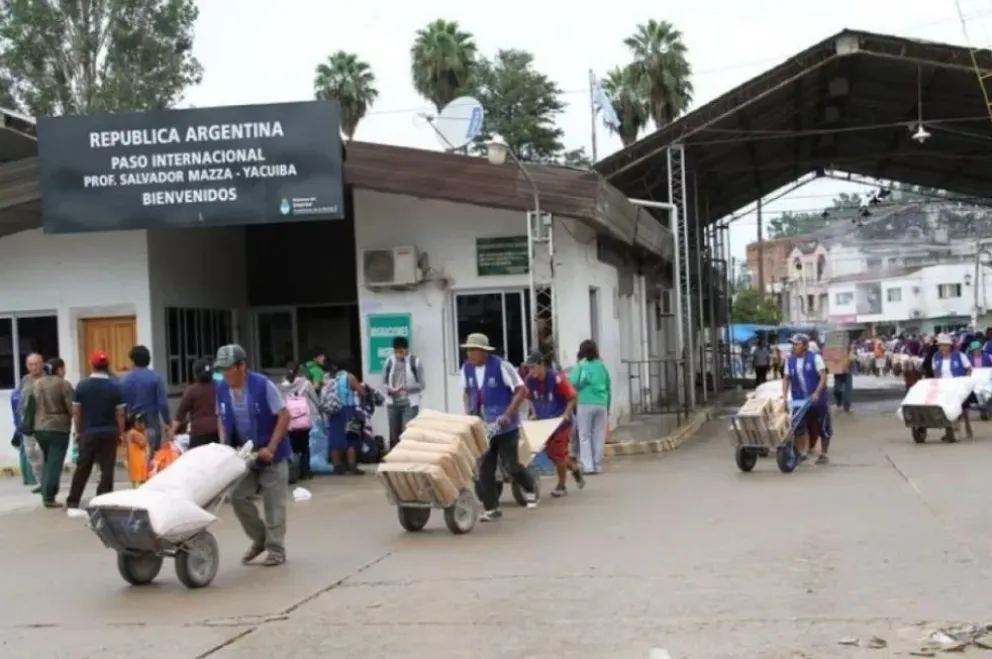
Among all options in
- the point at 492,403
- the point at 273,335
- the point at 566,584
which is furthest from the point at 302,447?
the point at 566,584

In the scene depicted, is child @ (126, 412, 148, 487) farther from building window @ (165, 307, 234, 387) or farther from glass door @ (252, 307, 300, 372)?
glass door @ (252, 307, 300, 372)

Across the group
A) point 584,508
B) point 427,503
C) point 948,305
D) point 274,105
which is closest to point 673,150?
point 274,105

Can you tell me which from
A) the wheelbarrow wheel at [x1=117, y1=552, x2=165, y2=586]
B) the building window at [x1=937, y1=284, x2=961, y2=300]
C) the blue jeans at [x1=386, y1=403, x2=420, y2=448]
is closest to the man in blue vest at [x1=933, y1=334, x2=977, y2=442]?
the blue jeans at [x1=386, y1=403, x2=420, y2=448]

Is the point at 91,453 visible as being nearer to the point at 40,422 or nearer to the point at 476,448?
the point at 40,422

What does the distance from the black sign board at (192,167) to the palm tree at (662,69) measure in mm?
35181

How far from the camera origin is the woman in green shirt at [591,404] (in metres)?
15.4

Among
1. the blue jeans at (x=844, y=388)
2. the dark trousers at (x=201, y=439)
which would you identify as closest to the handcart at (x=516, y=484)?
the dark trousers at (x=201, y=439)

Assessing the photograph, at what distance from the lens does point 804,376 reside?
15258mm

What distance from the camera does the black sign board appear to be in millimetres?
16344

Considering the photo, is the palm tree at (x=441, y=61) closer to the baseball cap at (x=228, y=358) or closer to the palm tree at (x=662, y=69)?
the palm tree at (x=662, y=69)

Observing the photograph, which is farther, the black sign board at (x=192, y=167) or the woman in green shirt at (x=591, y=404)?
the black sign board at (x=192, y=167)

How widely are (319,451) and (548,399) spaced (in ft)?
15.3

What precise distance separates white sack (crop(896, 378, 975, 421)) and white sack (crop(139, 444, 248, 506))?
462 inches

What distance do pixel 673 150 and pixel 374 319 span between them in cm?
870
